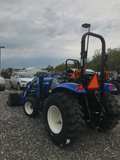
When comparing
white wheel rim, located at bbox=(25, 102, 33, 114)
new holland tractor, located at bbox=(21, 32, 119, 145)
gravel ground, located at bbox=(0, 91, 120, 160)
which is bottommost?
gravel ground, located at bbox=(0, 91, 120, 160)

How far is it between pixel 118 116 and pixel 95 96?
75 cm

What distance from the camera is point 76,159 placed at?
2641 mm

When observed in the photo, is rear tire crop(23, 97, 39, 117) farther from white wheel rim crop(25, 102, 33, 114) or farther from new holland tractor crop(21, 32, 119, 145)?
new holland tractor crop(21, 32, 119, 145)

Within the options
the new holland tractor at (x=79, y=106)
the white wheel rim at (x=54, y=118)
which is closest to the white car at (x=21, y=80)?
the new holland tractor at (x=79, y=106)

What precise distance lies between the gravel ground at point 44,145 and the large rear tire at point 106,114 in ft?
1.00

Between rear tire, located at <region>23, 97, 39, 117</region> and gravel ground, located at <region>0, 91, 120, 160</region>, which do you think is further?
rear tire, located at <region>23, 97, 39, 117</region>

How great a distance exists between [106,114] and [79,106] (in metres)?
0.90

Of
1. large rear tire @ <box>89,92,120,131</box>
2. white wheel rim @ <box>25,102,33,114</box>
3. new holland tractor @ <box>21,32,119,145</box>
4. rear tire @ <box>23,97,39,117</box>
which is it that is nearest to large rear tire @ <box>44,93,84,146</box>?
new holland tractor @ <box>21,32,119,145</box>

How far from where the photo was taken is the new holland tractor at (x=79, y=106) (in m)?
2.75

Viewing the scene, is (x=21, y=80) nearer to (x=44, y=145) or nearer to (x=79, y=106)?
(x=44, y=145)

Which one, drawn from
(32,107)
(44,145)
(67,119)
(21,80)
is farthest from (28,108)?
(21,80)

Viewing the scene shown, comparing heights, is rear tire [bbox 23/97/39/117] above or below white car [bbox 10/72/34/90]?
below

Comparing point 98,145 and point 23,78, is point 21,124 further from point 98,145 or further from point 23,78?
point 23,78

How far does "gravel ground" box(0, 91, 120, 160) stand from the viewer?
2719 mm
